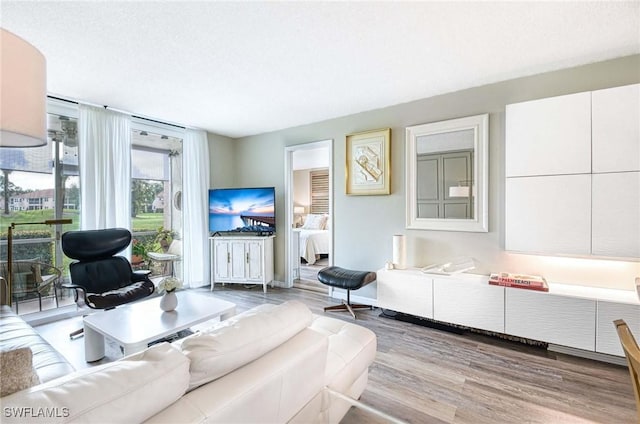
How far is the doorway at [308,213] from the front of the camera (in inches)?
178

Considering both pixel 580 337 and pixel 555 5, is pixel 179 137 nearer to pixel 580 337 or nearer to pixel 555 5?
pixel 555 5

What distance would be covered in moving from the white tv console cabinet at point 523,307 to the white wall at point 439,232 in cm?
20

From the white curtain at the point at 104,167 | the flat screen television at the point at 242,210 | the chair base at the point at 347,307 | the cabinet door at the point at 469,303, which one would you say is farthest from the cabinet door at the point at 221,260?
the cabinet door at the point at 469,303

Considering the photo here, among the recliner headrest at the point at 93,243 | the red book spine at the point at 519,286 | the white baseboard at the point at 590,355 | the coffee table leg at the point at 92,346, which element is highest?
the recliner headrest at the point at 93,243

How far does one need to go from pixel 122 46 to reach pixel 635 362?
3.33 m

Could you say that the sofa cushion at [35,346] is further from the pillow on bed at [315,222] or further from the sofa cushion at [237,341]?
the pillow on bed at [315,222]

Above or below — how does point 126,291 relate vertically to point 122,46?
below

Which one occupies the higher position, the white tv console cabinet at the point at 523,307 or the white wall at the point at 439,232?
the white wall at the point at 439,232

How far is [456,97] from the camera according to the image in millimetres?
3133

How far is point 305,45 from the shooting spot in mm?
2211

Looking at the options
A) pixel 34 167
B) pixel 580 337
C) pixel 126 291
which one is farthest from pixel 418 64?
pixel 34 167

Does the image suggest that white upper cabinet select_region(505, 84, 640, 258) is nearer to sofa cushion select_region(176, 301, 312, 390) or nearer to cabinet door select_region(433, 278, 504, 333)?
cabinet door select_region(433, 278, 504, 333)

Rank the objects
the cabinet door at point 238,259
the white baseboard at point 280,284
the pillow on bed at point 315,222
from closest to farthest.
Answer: the cabinet door at point 238,259
the white baseboard at point 280,284
the pillow on bed at point 315,222

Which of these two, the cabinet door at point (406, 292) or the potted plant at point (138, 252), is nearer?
the cabinet door at point (406, 292)
